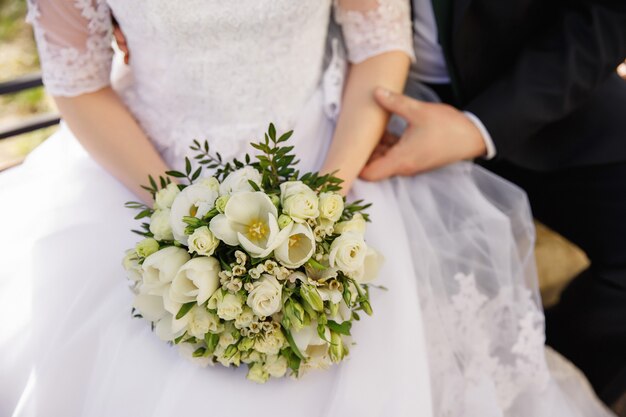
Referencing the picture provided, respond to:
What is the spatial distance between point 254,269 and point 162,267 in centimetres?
12

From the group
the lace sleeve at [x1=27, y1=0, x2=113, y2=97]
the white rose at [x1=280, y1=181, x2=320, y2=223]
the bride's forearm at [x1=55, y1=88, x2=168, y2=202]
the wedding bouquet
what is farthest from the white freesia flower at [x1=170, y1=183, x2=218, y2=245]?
the lace sleeve at [x1=27, y1=0, x2=113, y2=97]

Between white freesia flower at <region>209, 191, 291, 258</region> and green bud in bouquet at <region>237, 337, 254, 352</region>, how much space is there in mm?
129

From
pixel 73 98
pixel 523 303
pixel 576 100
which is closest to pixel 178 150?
pixel 73 98

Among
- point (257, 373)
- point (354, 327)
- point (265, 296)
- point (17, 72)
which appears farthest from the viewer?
point (17, 72)

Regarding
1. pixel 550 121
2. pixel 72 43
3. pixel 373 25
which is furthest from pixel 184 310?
pixel 550 121

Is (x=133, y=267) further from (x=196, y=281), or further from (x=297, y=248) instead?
(x=297, y=248)

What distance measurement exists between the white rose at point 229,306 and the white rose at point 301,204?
0.13 m

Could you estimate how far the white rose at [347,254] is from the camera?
72 centimetres

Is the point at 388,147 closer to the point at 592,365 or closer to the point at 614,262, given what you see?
the point at 614,262

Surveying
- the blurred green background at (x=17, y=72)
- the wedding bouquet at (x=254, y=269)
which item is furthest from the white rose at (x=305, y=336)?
the blurred green background at (x=17, y=72)

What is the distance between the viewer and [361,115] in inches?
45.5

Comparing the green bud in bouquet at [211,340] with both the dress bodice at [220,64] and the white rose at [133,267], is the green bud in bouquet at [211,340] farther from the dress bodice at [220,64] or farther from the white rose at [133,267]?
the dress bodice at [220,64]

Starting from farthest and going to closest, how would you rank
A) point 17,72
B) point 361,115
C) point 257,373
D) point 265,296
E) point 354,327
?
point 17,72
point 361,115
point 354,327
point 257,373
point 265,296

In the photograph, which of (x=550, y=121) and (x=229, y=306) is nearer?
(x=229, y=306)
